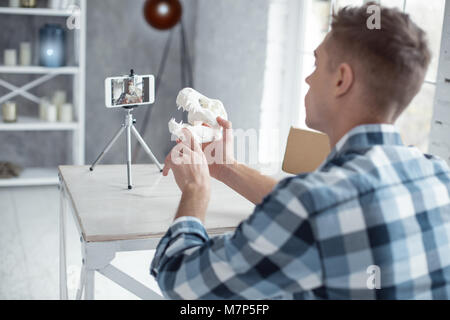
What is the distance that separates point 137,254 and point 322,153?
1.27 metres

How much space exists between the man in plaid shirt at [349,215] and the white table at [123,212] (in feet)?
1.27

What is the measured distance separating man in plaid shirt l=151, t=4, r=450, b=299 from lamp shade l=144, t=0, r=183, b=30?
10.3ft

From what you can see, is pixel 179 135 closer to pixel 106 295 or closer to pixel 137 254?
pixel 106 295

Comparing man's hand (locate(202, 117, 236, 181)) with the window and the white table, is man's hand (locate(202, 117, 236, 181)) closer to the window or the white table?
the white table

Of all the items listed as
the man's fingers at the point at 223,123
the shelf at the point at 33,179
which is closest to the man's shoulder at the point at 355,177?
the man's fingers at the point at 223,123

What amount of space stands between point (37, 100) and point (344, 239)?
3.67 metres

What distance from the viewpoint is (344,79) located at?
0.92m

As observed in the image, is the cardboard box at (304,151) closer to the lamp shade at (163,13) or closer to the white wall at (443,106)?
the white wall at (443,106)

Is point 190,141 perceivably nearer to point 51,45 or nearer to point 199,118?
point 199,118

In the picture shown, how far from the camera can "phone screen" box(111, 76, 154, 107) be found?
1.72m

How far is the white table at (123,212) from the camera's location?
4.44 feet

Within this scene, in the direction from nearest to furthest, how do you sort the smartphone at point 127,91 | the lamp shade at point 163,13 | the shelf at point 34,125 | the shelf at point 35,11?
the smartphone at point 127,91 < the shelf at point 35,11 < the shelf at point 34,125 < the lamp shade at point 163,13

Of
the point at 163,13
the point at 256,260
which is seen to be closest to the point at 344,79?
the point at 256,260

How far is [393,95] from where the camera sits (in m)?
0.93
